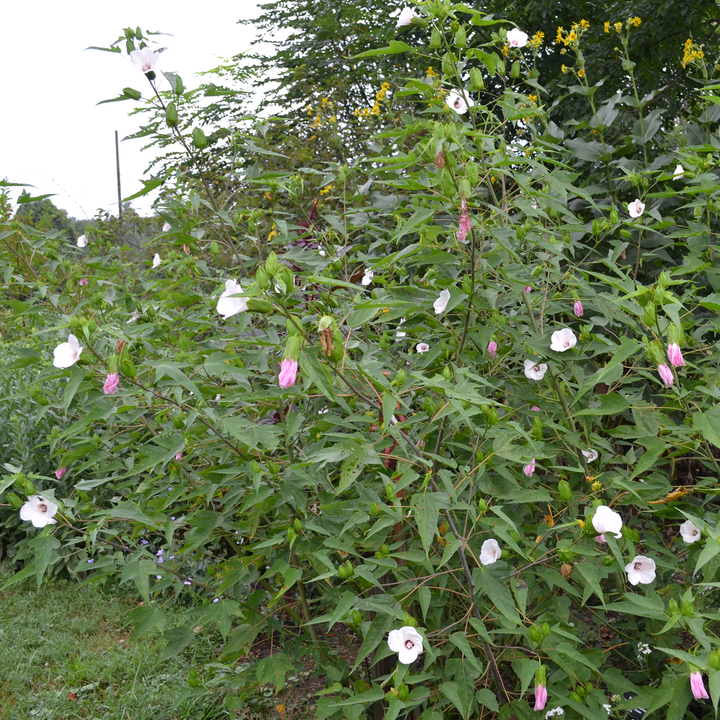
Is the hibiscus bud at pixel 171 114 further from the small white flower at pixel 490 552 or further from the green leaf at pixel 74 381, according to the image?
the small white flower at pixel 490 552

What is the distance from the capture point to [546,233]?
216cm

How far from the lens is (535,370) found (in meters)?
1.93

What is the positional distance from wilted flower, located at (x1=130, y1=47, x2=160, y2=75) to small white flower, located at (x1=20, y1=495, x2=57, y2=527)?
1.19 m

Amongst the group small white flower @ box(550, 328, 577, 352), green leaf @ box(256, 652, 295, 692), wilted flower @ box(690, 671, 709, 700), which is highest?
small white flower @ box(550, 328, 577, 352)

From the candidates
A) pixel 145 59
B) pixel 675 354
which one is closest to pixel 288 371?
pixel 675 354

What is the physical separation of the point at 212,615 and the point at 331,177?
4.52ft

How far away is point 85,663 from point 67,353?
1.91 m

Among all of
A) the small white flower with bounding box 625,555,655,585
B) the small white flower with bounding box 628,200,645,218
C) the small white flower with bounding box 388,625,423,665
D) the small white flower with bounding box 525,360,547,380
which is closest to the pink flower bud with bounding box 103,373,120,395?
the small white flower with bounding box 388,625,423,665

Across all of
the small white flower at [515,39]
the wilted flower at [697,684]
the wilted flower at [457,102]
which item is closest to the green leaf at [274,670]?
the wilted flower at [697,684]

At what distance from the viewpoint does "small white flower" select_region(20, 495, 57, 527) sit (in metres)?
1.88

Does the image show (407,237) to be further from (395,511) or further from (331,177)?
(395,511)

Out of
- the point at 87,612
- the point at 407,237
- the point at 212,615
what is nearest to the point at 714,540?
the point at 212,615

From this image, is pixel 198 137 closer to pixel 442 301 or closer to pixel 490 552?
pixel 442 301

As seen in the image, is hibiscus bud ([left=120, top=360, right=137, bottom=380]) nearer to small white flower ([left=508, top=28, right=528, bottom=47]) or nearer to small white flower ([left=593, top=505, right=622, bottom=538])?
small white flower ([left=593, top=505, right=622, bottom=538])
